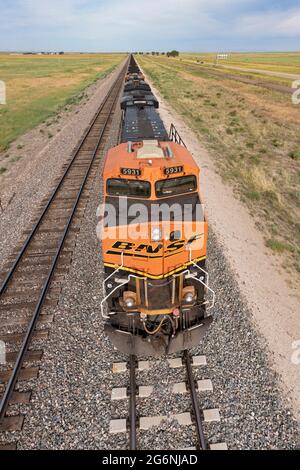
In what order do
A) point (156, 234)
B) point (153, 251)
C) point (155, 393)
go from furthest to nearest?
point (153, 251)
point (156, 234)
point (155, 393)

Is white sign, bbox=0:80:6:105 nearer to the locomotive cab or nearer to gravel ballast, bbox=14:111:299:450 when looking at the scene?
the locomotive cab

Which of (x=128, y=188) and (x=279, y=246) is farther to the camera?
(x=279, y=246)

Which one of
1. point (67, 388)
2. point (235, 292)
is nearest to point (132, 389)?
point (67, 388)

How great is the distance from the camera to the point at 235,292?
387 inches

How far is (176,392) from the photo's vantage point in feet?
23.3

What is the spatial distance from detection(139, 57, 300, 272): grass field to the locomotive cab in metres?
5.96

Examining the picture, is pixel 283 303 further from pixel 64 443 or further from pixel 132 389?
pixel 64 443

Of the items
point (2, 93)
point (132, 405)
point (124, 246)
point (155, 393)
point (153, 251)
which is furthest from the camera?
point (2, 93)

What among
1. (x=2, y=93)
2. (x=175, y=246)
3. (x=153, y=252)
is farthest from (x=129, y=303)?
(x=2, y=93)

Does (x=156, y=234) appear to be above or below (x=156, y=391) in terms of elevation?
above

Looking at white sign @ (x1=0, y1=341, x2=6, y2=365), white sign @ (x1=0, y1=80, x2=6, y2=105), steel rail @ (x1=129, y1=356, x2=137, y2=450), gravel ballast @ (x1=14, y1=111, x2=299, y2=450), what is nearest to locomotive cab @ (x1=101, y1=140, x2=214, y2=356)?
steel rail @ (x1=129, y1=356, x2=137, y2=450)

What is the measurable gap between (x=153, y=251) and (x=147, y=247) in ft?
0.57

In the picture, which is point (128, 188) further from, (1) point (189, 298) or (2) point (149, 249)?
(1) point (189, 298)

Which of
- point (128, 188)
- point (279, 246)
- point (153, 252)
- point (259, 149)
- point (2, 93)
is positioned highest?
point (2, 93)
